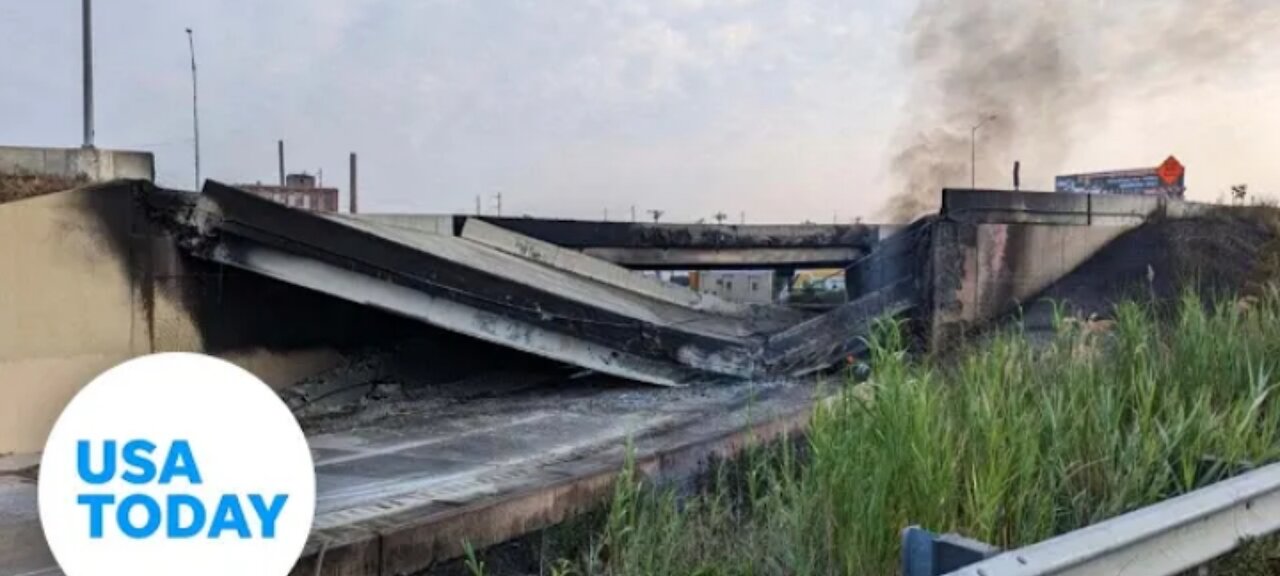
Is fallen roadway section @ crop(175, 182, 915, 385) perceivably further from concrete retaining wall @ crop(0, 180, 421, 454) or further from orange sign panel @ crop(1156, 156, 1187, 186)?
orange sign panel @ crop(1156, 156, 1187, 186)

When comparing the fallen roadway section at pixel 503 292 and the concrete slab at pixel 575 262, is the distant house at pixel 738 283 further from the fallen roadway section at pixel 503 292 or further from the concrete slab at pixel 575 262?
the fallen roadway section at pixel 503 292

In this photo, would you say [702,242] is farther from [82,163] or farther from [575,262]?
[82,163]

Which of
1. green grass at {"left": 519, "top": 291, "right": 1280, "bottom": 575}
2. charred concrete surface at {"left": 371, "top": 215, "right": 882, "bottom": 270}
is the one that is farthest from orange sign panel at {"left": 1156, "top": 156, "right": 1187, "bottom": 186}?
green grass at {"left": 519, "top": 291, "right": 1280, "bottom": 575}

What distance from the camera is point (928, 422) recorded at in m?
3.71

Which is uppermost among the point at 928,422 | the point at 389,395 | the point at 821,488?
the point at 928,422

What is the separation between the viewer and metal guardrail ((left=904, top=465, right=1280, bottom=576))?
264cm

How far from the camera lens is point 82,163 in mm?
8859

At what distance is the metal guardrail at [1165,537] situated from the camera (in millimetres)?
2639

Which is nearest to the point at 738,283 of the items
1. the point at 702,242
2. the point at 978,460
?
the point at 702,242

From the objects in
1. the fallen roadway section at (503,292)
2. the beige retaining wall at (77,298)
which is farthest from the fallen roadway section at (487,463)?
the beige retaining wall at (77,298)

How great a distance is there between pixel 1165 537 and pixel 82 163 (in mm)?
9368

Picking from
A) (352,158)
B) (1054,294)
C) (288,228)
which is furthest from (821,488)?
(352,158)

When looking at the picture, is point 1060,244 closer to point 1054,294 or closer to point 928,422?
point 1054,294

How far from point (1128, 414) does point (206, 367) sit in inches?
171
